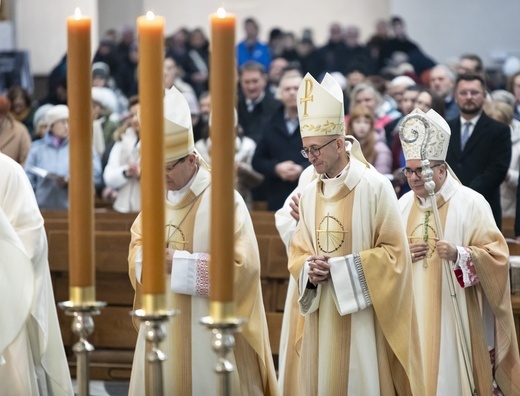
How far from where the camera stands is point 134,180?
35.6 feet

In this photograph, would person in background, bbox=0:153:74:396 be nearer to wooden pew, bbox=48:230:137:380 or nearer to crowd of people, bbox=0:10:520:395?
crowd of people, bbox=0:10:520:395

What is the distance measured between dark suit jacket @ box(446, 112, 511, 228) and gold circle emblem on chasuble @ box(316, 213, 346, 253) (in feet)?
9.90

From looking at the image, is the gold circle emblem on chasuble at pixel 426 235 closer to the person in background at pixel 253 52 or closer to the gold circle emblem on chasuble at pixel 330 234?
the gold circle emblem on chasuble at pixel 330 234

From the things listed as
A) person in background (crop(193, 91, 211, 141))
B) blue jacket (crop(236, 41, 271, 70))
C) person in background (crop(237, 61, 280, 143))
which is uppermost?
blue jacket (crop(236, 41, 271, 70))

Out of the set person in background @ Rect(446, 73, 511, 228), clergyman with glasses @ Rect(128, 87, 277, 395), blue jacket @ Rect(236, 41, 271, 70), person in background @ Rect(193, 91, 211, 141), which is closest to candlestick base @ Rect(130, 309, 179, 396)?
clergyman with glasses @ Rect(128, 87, 277, 395)

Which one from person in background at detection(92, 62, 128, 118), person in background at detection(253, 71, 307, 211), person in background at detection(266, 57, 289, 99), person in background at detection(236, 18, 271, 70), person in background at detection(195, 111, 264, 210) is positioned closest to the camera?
person in background at detection(253, 71, 307, 211)

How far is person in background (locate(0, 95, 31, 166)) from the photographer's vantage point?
11.4 m

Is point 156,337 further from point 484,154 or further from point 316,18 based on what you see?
point 316,18

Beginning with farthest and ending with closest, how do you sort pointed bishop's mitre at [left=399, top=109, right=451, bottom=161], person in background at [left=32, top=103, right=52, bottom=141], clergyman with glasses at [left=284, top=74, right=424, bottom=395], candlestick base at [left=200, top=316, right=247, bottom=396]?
person in background at [left=32, top=103, right=52, bottom=141] → pointed bishop's mitre at [left=399, top=109, right=451, bottom=161] → clergyman with glasses at [left=284, top=74, right=424, bottom=395] → candlestick base at [left=200, top=316, right=247, bottom=396]

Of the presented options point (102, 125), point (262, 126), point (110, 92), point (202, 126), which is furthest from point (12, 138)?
point (262, 126)

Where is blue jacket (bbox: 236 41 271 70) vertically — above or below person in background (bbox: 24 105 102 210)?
above

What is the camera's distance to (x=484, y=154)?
29.3 ft

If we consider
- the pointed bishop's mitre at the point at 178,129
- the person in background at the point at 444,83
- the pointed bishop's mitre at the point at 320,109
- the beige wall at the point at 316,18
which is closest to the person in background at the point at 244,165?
the person in background at the point at 444,83

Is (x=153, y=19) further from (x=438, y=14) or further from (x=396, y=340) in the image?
(x=438, y=14)
